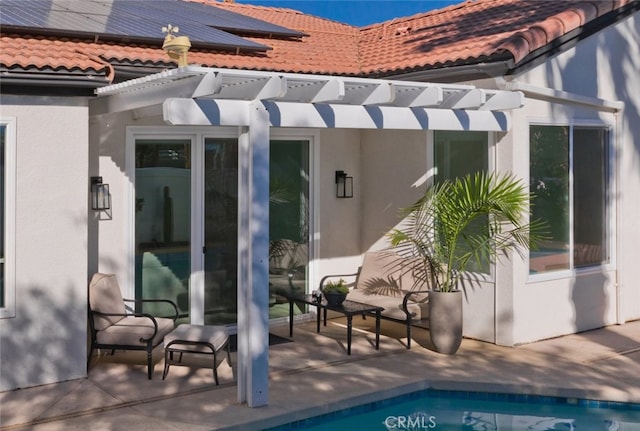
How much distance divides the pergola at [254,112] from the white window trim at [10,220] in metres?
1.29

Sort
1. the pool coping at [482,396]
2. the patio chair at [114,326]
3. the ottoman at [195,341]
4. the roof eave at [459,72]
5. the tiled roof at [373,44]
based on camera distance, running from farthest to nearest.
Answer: the roof eave at [459,72]
the tiled roof at [373,44]
the patio chair at [114,326]
the ottoman at [195,341]
the pool coping at [482,396]

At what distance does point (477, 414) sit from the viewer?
1004cm

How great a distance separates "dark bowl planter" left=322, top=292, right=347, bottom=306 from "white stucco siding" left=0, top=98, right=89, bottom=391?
148 inches

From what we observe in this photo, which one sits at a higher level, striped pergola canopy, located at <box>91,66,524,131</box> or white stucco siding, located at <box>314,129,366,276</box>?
striped pergola canopy, located at <box>91,66,524,131</box>

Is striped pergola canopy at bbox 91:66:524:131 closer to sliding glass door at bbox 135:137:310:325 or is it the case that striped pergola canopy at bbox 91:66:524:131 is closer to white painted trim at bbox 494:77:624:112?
white painted trim at bbox 494:77:624:112

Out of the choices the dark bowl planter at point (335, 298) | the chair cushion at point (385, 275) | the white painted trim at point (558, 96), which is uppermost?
the white painted trim at point (558, 96)

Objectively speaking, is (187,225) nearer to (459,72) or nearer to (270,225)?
(270,225)

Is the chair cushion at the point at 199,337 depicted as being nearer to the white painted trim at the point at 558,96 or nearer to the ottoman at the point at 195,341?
the ottoman at the point at 195,341

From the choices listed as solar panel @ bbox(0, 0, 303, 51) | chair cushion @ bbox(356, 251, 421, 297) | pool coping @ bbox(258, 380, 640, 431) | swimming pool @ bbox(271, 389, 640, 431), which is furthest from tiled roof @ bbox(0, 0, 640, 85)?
swimming pool @ bbox(271, 389, 640, 431)

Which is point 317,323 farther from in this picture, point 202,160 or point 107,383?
point 107,383

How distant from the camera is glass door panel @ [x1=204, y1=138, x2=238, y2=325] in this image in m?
13.2

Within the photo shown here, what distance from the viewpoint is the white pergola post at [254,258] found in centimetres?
952

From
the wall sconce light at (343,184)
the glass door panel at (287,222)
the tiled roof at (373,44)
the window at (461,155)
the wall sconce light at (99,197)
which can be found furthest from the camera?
the wall sconce light at (343,184)

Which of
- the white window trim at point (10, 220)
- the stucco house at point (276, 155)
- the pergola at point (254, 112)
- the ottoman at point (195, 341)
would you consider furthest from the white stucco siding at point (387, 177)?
the white window trim at point (10, 220)
